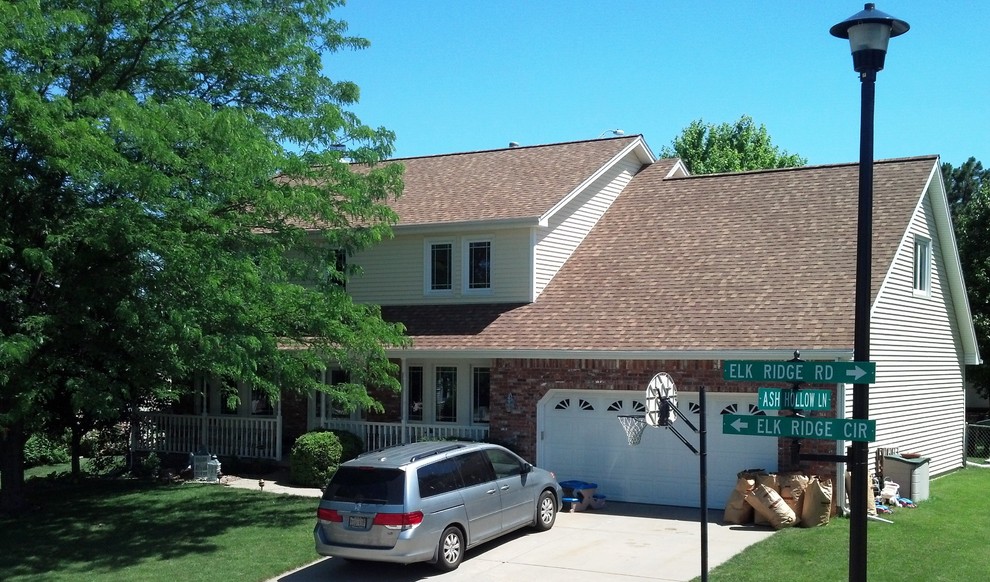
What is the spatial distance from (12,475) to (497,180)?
39.8ft

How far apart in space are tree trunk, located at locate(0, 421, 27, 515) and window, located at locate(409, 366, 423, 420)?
25.3 feet

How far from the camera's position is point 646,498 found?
58.6 ft

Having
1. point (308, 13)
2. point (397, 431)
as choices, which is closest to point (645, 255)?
point (397, 431)

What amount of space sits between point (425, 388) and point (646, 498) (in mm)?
5737

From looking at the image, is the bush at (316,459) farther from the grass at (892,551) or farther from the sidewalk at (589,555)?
the grass at (892,551)

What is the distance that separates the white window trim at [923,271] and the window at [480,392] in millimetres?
8908

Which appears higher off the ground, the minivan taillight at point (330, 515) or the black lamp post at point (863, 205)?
the black lamp post at point (863, 205)

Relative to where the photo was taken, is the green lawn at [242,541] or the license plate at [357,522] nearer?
the license plate at [357,522]

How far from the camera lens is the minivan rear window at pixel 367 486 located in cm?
1241

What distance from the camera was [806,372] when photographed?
8.38 m

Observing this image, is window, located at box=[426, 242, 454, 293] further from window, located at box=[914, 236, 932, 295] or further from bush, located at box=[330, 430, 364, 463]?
window, located at box=[914, 236, 932, 295]


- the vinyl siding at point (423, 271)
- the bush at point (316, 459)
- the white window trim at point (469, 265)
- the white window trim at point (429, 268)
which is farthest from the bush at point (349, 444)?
the white window trim at point (469, 265)

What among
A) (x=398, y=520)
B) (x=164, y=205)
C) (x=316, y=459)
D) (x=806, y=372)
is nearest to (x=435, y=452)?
(x=398, y=520)

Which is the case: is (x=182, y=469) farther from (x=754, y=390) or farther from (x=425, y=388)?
(x=754, y=390)
